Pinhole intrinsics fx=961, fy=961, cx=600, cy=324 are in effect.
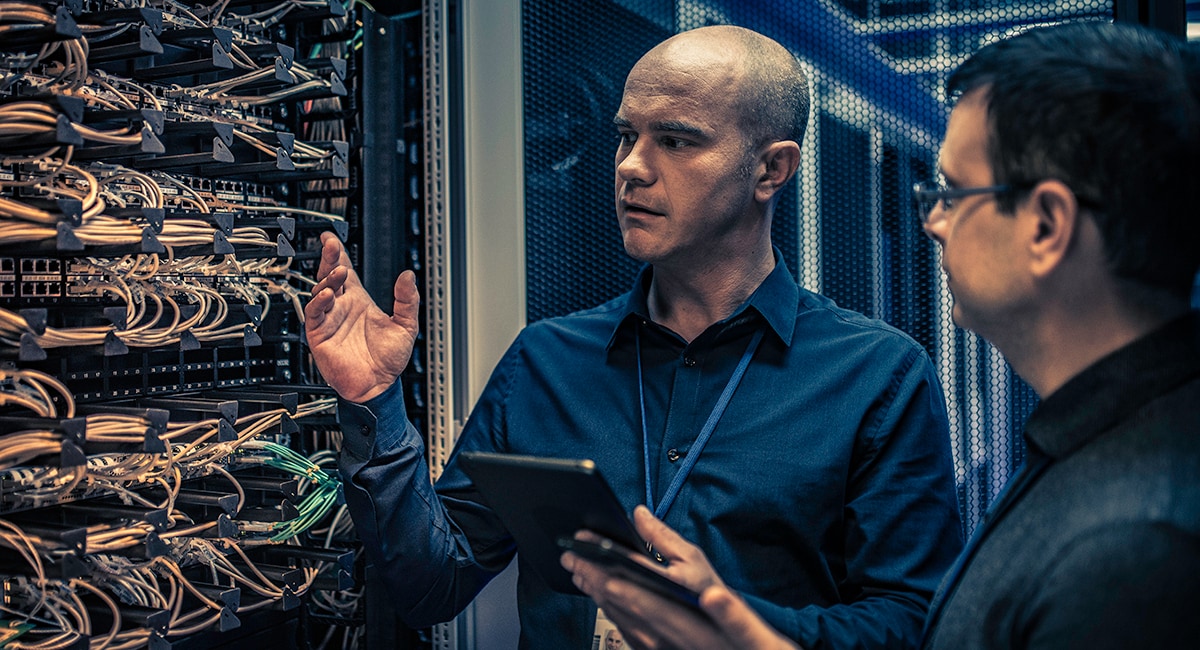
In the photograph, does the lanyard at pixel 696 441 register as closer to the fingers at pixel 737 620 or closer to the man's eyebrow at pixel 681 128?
the man's eyebrow at pixel 681 128

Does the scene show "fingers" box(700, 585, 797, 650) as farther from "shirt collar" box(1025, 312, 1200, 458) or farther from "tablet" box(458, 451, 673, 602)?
"shirt collar" box(1025, 312, 1200, 458)

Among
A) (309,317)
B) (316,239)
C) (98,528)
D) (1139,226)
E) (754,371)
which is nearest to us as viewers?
(1139,226)

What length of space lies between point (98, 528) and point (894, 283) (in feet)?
4.40

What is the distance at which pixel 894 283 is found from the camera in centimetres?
175

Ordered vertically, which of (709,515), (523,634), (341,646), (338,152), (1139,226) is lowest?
(341,646)

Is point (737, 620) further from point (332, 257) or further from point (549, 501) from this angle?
point (332, 257)

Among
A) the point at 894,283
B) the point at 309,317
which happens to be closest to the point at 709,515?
the point at 894,283

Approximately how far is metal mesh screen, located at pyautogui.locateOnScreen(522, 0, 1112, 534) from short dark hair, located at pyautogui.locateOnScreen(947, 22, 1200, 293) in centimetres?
78

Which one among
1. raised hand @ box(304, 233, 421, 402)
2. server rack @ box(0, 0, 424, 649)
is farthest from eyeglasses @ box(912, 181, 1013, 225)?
server rack @ box(0, 0, 424, 649)

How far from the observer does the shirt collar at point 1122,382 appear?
2.93 ft

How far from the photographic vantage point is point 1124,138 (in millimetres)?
879

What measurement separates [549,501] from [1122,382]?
61 centimetres

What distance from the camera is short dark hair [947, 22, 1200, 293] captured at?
88 cm

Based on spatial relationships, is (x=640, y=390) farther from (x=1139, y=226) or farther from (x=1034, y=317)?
(x=1139, y=226)
